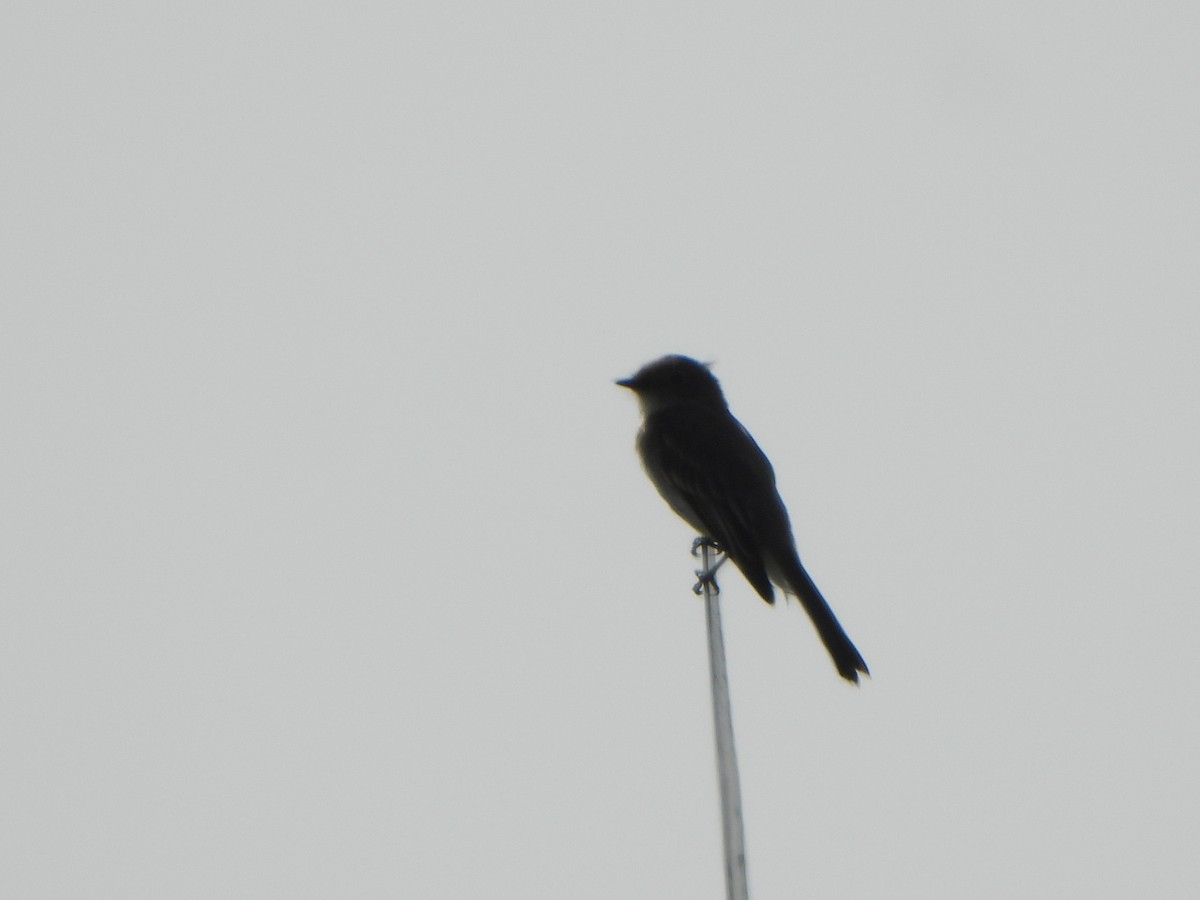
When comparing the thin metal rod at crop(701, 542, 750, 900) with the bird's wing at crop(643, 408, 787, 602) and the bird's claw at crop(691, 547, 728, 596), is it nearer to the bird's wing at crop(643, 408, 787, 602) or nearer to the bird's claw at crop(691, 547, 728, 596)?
the bird's claw at crop(691, 547, 728, 596)

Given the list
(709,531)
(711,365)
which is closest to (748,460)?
(709,531)

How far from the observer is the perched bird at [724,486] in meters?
7.58

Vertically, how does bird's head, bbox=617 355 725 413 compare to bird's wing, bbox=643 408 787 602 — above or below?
above

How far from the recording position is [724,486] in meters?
8.28

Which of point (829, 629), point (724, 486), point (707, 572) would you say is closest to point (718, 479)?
point (724, 486)

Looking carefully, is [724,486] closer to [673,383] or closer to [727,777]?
[673,383]

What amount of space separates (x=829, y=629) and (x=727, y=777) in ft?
11.4

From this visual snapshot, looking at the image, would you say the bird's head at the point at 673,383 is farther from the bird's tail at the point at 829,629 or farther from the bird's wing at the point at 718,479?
the bird's tail at the point at 829,629

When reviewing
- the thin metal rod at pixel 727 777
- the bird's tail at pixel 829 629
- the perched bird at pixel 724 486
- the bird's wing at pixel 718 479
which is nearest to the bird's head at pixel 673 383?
the perched bird at pixel 724 486

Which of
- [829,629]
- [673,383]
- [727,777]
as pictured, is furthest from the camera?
[673,383]

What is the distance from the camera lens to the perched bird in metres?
7.58

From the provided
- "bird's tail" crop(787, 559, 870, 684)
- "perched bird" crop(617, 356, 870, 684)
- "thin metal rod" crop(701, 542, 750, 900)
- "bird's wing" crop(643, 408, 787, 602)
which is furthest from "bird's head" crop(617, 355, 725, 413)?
"thin metal rod" crop(701, 542, 750, 900)

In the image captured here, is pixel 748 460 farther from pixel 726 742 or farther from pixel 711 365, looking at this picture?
pixel 726 742

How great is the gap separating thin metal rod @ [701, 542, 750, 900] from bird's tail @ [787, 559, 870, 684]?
8.96 ft
